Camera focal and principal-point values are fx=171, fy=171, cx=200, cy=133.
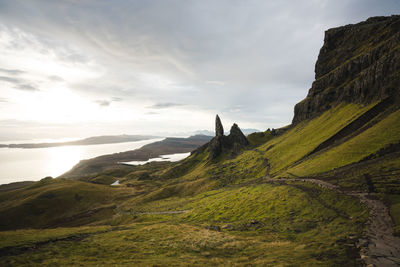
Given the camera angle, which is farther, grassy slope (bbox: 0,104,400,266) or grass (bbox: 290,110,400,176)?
grass (bbox: 290,110,400,176)

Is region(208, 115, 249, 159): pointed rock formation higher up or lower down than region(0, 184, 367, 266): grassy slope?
higher up

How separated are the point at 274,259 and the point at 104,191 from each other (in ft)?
374

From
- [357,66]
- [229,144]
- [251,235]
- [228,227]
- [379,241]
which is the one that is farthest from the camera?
[229,144]

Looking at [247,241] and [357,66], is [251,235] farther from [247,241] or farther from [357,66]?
[357,66]

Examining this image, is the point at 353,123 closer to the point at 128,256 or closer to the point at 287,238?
the point at 287,238

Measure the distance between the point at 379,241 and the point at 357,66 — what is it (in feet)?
424

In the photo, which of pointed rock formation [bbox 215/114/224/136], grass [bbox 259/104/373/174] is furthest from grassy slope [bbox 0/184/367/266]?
pointed rock formation [bbox 215/114/224/136]

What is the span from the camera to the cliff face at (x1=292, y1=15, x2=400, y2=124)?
3024 inches

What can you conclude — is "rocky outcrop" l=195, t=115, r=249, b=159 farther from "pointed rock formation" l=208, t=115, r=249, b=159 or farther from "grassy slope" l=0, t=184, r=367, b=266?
"grassy slope" l=0, t=184, r=367, b=266

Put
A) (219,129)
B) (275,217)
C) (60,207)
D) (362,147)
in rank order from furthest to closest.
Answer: (219,129)
(60,207)
(362,147)
(275,217)

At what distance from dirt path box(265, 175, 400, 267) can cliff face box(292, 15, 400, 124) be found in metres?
65.6

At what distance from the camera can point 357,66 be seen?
108062mm

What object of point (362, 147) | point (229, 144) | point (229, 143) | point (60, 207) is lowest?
point (60, 207)

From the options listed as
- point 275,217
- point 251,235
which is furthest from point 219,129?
point 251,235
